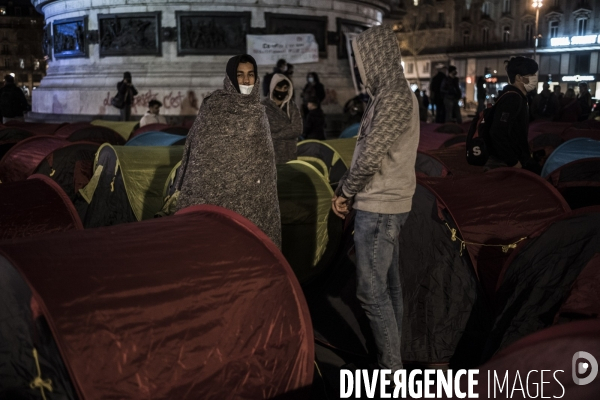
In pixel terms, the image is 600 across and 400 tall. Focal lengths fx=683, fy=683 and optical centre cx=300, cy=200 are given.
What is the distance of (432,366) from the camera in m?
4.74

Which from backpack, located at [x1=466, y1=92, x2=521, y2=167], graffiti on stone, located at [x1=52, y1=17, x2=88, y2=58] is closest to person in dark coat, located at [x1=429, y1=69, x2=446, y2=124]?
graffiti on stone, located at [x1=52, y1=17, x2=88, y2=58]

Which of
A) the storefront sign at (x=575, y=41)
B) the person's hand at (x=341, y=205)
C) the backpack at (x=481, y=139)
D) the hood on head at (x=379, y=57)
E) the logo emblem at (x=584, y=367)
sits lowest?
the logo emblem at (x=584, y=367)

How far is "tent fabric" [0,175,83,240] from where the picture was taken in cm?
459

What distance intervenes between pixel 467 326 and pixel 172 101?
14.8 metres

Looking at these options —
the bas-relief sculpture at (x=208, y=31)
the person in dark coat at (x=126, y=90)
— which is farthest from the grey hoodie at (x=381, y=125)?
the bas-relief sculpture at (x=208, y=31)

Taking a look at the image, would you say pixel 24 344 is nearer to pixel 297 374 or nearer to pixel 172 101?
pixel 297 374

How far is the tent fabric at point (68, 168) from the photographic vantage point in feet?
25.5

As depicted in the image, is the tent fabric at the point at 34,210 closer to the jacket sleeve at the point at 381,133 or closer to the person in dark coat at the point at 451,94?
the jacket sleeve at the point at 381,133

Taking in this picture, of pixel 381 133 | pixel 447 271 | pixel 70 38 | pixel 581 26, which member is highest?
pixel 581 26

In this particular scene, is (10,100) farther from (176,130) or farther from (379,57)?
(379,57)

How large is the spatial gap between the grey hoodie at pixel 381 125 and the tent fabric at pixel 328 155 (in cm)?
485

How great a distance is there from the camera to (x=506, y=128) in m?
5.69

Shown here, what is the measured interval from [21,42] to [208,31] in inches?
3890

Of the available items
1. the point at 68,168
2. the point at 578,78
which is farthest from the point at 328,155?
the point at 578,78
